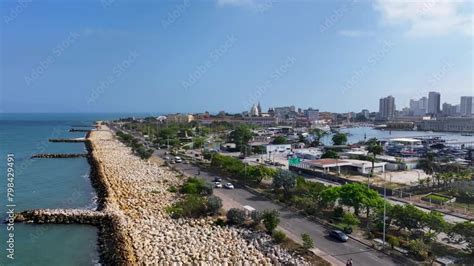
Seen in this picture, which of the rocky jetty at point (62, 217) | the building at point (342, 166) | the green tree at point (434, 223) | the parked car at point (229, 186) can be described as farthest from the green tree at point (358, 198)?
the building at point (342, 166)

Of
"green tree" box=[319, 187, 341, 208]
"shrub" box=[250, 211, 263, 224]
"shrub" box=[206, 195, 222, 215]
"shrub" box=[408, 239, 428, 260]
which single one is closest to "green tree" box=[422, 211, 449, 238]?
"shrub" box=[408, 239, 428, 260]

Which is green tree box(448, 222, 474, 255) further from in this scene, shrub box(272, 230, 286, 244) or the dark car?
shrub box(272, 230, 286, 244)

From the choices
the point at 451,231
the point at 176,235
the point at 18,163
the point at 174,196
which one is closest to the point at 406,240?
the point at 451,231

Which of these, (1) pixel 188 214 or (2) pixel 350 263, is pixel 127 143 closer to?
(1) pixel 188 214

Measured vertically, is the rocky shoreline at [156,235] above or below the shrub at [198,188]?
below

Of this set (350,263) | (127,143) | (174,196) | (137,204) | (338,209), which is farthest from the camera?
(127,143)

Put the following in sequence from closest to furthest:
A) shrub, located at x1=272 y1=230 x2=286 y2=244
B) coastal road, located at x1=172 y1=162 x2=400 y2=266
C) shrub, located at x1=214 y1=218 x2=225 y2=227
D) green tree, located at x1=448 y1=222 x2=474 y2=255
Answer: green tree, located at x1=448 y1=222 x2=474 y2=255 → coastal road, located at x1=172 y1=162 x2=400 y2=266 → shrub, located at x1=272 y1=230 x2=286 y2=244 → shrub, located at x1=214 y1=218 x2=225 y2=227

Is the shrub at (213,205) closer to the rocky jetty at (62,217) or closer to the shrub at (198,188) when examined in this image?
the shrub at (198,188)
